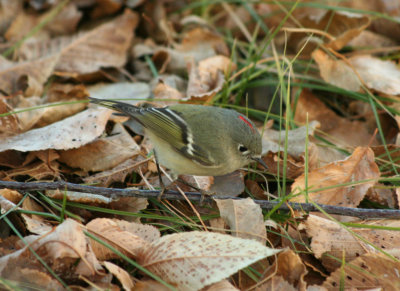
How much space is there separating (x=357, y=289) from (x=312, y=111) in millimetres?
1748

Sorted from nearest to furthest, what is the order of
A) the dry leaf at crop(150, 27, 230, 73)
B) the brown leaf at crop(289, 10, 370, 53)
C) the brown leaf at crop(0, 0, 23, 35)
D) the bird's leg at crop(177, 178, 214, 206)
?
the bird's leg at crop(177, 178, 214, 206)
the brown leaf at crop(289, 10, 370, 53)
the dry leaf at crop(150, 27, 230, 73)
the brown leaf at crop(0, 0, 23, 35)

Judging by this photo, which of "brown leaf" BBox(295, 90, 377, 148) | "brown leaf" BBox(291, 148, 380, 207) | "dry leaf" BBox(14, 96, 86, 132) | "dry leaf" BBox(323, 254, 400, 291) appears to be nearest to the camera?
"dry leaf" BBox(323, 254, 400, 291)

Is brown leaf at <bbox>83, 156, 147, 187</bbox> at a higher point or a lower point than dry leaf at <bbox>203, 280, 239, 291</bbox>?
lower

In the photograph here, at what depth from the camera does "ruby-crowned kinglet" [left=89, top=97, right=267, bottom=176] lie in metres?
2.59

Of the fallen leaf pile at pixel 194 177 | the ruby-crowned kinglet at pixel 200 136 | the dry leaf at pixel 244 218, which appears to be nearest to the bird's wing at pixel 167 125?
the ruby-crowned kinglet at pixel 200 136

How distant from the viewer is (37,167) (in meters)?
2.61

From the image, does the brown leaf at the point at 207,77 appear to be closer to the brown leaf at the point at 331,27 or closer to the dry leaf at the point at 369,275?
the brown leaf at the point at 331,27

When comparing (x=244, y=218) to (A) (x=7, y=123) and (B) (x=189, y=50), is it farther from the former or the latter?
(B) (x=189, y=50)

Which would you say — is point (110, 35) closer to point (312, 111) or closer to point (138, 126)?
point (138, 126)

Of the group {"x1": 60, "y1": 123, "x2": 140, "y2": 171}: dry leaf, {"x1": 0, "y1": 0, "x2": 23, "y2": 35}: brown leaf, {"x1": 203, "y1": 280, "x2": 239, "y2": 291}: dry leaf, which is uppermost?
{"x1": 0, "y1": 0, "x2": 23, "y2": 35}: brown leaf

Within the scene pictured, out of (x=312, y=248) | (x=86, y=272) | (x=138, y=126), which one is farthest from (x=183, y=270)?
(x=138, y=126)

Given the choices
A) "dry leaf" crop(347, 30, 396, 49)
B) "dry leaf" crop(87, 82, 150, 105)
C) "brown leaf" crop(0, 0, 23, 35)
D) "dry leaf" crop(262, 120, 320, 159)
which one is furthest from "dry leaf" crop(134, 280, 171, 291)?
"brown leaf" crop(0, 0, 23, 35)

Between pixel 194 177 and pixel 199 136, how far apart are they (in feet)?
1.03

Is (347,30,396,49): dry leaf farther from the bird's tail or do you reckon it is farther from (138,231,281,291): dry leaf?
(138,231,281,291): dry leaf
